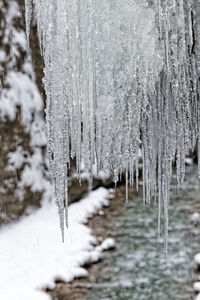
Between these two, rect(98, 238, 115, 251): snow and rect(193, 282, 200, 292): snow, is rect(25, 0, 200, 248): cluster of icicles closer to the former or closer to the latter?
rect(193, 282, 200, 292): snow

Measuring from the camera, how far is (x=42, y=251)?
141 inches

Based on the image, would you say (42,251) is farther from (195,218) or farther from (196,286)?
(195,218)

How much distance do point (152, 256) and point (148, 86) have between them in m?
2.32

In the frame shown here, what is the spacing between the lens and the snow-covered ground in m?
3.10

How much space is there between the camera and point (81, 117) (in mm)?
1844

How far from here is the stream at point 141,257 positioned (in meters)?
3.11

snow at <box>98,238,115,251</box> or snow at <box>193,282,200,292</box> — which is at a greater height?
snow at <box>98,238,115,251</box>

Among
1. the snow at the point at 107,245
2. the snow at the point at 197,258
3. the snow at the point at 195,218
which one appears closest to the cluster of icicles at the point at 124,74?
the snow at the point at 197,258

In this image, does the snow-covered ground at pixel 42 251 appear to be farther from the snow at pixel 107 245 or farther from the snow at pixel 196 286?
the snow at pixel 196 286

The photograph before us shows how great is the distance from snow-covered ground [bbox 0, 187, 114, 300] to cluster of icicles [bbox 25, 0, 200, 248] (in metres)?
1.59

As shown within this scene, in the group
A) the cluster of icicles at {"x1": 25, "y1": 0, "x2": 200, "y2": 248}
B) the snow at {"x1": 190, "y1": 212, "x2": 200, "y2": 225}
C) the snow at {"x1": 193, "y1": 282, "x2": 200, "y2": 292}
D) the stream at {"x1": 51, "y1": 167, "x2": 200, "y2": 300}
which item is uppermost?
the cluster of icicles at {"x1": 25, "y1": 0, "x2": 200, "y2": 248}

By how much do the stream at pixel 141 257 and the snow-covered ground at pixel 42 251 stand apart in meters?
0.10

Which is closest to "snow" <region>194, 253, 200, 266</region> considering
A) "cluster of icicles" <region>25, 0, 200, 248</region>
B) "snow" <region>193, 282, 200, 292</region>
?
"snow" <region>193, 282, 200, 292</region>

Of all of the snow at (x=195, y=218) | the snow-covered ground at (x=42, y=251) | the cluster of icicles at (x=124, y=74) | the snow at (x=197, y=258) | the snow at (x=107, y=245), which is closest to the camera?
the cluster of icicles at (x=124, y=74)
